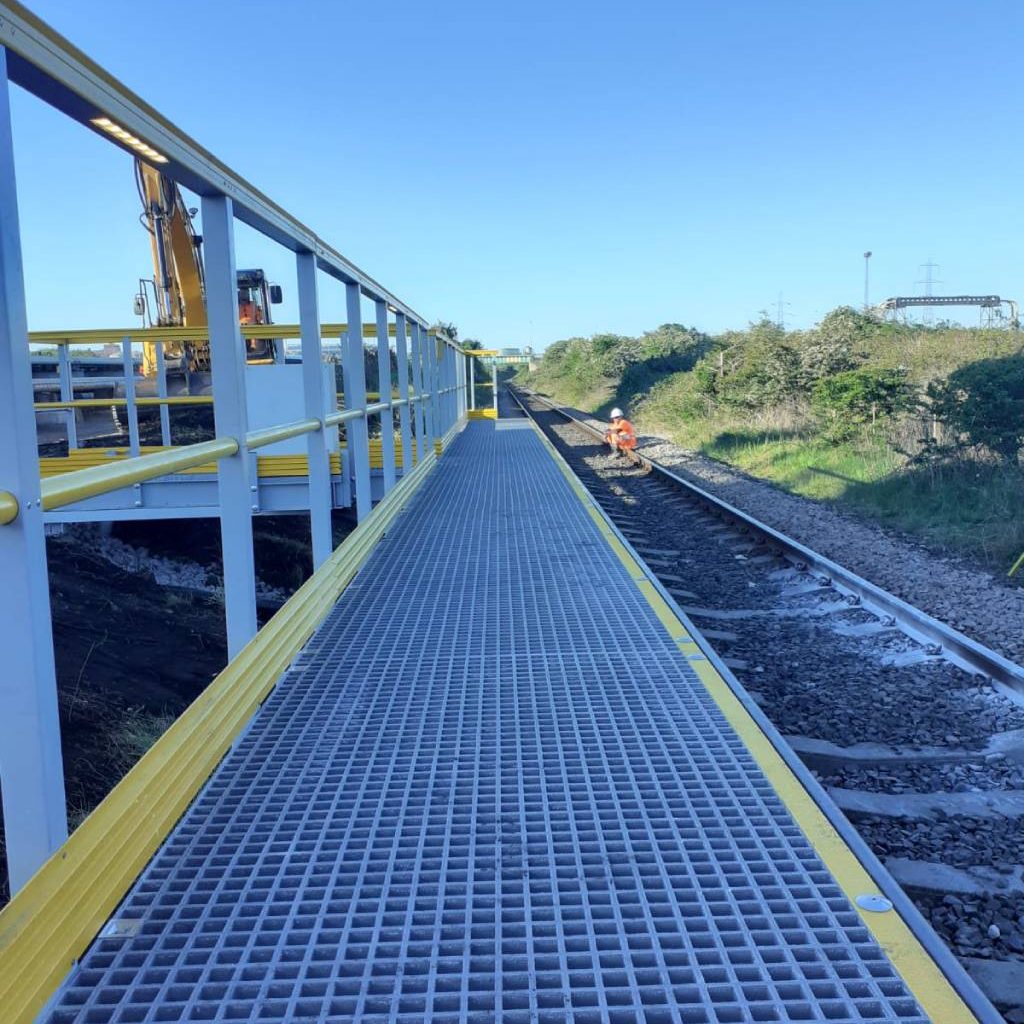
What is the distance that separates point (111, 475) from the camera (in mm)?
2336

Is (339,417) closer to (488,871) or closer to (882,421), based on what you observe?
(488,871)

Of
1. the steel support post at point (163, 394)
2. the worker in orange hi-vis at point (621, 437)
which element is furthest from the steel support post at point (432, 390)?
the worker in orange hi-vis at point (621, 437)

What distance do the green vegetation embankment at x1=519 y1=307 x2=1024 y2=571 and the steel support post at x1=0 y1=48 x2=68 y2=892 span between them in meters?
7.94

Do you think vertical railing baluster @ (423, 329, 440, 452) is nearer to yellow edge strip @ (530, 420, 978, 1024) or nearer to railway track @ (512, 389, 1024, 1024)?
railway track @ (512, 389, 1024, 1024)

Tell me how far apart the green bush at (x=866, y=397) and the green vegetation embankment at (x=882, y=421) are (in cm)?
2

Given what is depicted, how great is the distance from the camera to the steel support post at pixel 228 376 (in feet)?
11.1

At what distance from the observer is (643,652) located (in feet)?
13.8

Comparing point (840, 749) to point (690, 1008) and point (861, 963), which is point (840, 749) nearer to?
point (861, 963)

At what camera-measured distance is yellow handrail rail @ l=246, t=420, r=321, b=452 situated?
3.64 meters

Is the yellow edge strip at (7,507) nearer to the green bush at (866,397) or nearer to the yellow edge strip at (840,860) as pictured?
the yellow edge strip at (840,860)

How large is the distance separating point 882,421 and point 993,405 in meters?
3.77

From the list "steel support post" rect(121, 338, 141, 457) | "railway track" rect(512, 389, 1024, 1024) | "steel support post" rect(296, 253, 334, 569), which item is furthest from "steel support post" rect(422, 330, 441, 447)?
"steel support post" rect(296, 253, 334, 569)

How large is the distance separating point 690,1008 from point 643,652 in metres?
2.33

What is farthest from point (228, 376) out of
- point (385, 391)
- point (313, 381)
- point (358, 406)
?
point (385, 391)
